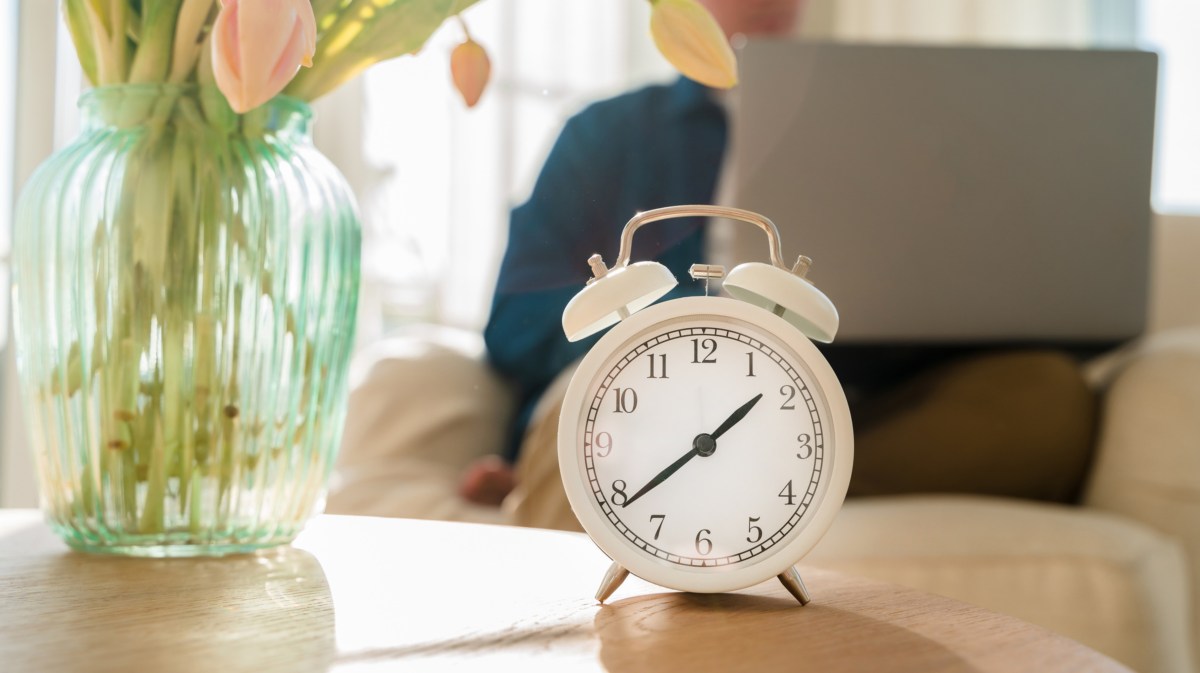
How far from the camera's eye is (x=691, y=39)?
23.4 inches

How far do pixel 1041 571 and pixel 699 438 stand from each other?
31.7 inches

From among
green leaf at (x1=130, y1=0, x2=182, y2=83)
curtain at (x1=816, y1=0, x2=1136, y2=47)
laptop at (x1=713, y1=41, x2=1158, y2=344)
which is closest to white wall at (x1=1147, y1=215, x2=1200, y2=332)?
laptop at (x1=713, y1=41, x2=1158, y2=344)

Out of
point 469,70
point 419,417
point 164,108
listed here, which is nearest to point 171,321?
point 164,108

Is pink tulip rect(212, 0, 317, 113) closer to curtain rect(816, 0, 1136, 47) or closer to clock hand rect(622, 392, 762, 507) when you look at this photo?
clock hand rect(622, 392, 762, 507)

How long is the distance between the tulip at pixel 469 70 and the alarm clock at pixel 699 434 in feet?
0.63

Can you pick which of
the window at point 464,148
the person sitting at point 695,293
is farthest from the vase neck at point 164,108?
the window at point 464,148

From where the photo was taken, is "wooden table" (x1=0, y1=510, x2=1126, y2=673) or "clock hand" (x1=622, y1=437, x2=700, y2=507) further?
"clock hand" (x1=622, y1=437, x2=700, y2=507)

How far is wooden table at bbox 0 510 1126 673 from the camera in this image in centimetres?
42

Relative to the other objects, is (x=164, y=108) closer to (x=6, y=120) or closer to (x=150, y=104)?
(x=150, y=104)

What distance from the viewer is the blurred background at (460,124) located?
185 centimetres

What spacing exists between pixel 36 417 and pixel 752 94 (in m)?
0.97

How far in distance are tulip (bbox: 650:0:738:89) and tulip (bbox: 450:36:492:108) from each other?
133 mm

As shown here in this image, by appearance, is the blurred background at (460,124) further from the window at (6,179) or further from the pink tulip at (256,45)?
the pink tulip at (256,45)

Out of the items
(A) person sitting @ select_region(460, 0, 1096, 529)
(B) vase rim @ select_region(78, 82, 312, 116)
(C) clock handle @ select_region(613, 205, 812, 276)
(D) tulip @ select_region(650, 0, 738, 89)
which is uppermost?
(D) tulip @ select_region(650, 0, 738, 89)
